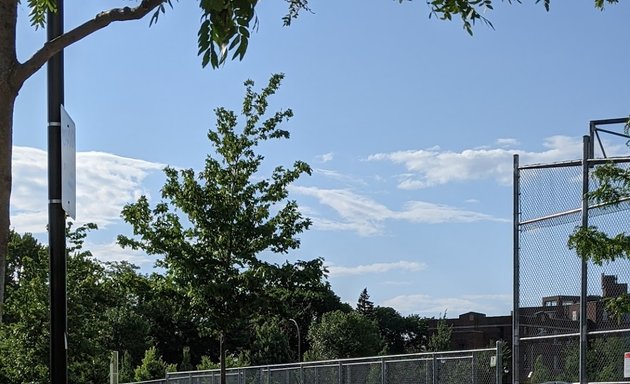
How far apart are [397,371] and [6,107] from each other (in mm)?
14493

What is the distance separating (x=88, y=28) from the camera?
4.46 meters

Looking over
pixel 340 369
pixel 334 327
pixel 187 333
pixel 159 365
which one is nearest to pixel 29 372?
pixel 340 369

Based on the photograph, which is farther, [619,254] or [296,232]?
[296,232]

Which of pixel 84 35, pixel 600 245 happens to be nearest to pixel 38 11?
pixel 84 35

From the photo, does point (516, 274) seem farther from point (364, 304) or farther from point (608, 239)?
point (364, 304)

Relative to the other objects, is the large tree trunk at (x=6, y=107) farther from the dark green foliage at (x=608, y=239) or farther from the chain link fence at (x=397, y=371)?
the chain link fence at (x=397, y=371)

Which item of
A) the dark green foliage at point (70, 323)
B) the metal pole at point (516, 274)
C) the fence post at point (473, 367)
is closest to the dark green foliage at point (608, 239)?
the metal pole at point (516, 274)

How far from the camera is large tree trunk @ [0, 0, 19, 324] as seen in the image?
3.93 metres

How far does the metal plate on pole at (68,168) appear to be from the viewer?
5613 mm

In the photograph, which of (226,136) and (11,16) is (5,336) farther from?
(11,16)

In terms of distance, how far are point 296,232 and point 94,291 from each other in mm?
7196

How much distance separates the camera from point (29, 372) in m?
21.3

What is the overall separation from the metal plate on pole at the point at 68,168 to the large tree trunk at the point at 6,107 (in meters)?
1.52

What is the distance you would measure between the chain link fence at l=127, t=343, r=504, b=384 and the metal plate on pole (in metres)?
10.2
